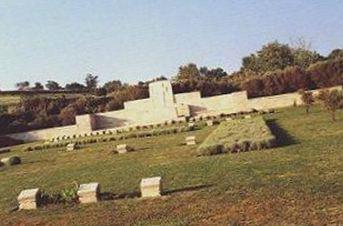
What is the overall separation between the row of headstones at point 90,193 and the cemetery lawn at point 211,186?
0.99ft

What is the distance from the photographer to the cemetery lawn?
13.2 metres

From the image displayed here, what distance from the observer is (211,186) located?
16.8 metres

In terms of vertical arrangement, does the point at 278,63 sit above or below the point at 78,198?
above

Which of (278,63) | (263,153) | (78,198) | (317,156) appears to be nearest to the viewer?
(78,198)

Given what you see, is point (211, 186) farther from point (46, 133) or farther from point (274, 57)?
point (274, 57)

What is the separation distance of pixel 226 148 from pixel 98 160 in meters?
7.23

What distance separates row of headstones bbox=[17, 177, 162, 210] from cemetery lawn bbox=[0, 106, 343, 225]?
30 centimetres

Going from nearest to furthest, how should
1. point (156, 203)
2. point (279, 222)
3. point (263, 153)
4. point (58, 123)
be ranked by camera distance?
point (279, 222)
point (156, 203)
point (263, 153)
point (58, 123)

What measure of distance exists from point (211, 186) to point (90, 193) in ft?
10.7

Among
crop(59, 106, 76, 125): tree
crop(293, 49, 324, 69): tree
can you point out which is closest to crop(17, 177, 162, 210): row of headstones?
crop(59, 106, 76, 125): tree

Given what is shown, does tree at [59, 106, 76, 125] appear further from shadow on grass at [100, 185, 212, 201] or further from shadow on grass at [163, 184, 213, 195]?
shadow on grass at [163, 184, 213, 195]

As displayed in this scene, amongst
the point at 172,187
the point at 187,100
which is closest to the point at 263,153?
the point at 172,187

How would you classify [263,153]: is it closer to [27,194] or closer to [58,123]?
[27,194]

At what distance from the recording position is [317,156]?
19.5 metres
